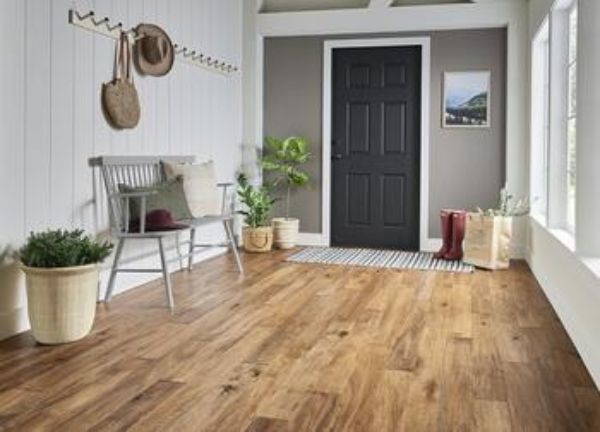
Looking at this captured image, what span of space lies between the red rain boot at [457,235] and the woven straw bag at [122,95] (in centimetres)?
282

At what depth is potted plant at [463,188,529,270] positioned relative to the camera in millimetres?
5266

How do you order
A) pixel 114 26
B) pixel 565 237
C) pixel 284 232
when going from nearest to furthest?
pixel 565 237
pixel 114 26
pixel 284 232

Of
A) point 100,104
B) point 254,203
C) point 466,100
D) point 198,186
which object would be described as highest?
point 466,100

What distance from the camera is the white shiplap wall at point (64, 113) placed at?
10.6 ft

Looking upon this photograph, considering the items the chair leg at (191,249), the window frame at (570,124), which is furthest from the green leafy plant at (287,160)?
the window frame at (570,124)

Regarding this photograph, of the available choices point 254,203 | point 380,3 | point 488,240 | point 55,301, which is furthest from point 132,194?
point 380,3

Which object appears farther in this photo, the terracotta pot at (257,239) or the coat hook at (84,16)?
the terracotta pot at (257,239)

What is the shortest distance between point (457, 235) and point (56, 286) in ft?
12.0

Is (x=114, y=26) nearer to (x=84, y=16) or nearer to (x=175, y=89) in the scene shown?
(x=84, y=16)

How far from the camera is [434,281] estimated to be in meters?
4.75

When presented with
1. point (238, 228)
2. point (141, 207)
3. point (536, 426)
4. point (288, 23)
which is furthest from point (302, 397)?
point (288, 23)

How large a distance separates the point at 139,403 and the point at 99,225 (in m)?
1.93

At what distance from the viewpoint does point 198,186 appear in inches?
186

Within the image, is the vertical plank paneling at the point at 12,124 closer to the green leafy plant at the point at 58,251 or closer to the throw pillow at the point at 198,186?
the green leafy plant at the point at 58,251
